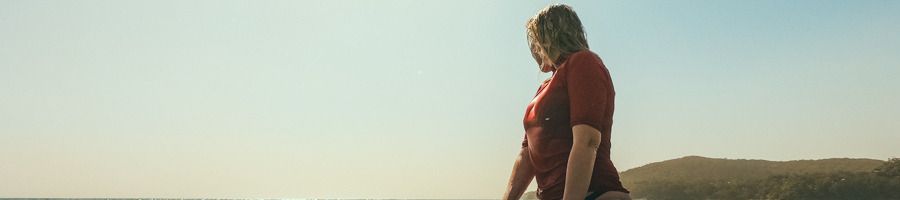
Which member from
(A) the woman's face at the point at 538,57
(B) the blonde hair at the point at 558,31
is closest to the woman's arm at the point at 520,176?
(A) the woman's face at the point at 538,57

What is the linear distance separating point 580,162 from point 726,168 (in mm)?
82917

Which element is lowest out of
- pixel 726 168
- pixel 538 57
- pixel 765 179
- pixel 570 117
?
pixel 570 117

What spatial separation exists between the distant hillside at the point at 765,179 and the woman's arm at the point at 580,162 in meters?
61.7

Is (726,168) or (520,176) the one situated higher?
(726,168)

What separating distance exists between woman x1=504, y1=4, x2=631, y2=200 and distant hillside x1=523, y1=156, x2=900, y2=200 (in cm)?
6147

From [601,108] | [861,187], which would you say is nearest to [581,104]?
[601,108]

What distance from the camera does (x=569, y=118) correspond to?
2707 millimetres

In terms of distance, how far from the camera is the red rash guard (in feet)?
8.46

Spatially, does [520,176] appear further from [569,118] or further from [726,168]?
[726,168]

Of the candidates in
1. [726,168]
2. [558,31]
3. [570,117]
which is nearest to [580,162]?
[570,117]

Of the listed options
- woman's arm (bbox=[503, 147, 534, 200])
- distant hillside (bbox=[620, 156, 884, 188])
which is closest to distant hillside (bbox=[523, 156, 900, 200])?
distant hillside (bbox=[620, 156, 884, 188])

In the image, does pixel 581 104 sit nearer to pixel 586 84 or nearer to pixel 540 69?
pixel 586 84

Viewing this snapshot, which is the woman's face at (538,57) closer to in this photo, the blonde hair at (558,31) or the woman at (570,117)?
the woman at (570,117)

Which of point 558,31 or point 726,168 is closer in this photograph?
point 558,31
